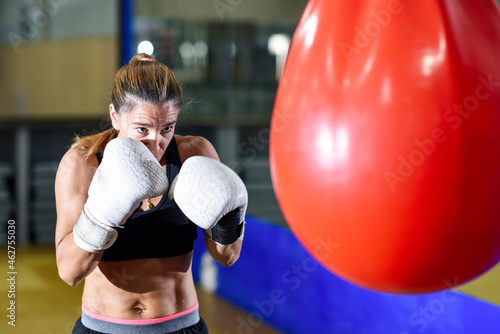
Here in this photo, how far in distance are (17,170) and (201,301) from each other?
6.92 feet

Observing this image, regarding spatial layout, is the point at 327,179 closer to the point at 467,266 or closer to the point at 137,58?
the point at 467,266

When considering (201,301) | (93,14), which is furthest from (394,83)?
(93,14)

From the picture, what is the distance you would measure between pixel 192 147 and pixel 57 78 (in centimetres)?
427

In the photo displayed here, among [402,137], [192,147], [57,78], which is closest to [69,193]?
[192,147]

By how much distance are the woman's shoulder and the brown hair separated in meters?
0.12

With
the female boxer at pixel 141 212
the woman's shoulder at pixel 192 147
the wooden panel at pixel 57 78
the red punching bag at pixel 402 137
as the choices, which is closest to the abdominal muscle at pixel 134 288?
the female boxer at pixel 141 212

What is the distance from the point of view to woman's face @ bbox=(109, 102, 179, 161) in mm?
1260

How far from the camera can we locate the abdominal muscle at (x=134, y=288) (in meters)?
1.32

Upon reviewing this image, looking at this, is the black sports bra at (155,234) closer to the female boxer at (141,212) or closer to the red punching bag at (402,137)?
the female boxer at (141,212)

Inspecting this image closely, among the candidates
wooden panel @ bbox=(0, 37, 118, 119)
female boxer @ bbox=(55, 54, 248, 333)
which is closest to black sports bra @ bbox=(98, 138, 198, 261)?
female boxer @ bbox=(55, 54, 248, 333)

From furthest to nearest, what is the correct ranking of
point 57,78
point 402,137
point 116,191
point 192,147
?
point 57,78
point 192,147
point 116,191
point 402,137

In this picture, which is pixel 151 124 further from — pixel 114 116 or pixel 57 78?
pixel 57 78

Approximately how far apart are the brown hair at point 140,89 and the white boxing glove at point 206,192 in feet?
0.47

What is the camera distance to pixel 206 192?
1.18m
